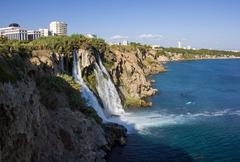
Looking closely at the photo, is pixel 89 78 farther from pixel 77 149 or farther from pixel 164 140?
pixel 77 149

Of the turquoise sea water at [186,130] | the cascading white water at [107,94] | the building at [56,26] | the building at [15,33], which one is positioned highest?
the building at [56,26]

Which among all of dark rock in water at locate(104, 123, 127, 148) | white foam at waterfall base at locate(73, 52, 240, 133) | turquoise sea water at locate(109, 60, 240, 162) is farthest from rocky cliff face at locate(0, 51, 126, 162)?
white foam at waterfall base at locate(73, 52, 240, 133)

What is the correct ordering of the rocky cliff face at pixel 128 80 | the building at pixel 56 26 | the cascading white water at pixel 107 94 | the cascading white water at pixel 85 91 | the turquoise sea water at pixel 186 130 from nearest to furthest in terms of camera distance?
the turquoise sea water at pixel 186 130, the cascading white water at pixel 85 91, the cascading white water at pixel 107 94, the rocky cliff face at pixel 128 80, the building at pixel 56 26

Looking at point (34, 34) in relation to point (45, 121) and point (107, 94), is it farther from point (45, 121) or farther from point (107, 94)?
point (45, 121)

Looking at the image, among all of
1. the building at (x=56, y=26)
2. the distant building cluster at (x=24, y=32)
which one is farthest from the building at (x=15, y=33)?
the building at (x=56, y=26)

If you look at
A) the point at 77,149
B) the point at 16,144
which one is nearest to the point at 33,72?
the point at 77,149

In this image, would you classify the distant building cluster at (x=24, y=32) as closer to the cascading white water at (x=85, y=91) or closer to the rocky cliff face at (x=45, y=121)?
the cascading white water at (x=85, y=91)

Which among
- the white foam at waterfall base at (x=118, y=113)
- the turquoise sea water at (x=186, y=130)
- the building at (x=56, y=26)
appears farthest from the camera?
the building at (x=56, y=26)

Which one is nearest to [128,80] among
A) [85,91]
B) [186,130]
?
[85,91]
